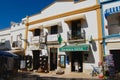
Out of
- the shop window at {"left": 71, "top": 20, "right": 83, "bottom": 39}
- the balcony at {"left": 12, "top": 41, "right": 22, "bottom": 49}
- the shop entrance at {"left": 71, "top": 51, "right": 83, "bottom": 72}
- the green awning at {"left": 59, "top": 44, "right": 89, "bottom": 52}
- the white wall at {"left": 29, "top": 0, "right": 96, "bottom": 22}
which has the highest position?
the white wall at {"left": 29, "top": 0, "right": 96, "bottom": 22}

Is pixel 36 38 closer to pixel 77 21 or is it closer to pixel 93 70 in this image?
pixel 77 21

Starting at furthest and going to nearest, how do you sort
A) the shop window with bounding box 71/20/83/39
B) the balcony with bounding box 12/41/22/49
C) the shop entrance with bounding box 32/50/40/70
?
1. the balcony with bounding box 12/41/22/49
2. the shop entrance with bounding box 32/50/40/70
3. the shop window with bounding box 71/20/83/39

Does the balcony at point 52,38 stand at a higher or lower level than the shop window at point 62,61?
higher

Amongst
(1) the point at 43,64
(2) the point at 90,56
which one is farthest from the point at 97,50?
(1) the point at 43,64

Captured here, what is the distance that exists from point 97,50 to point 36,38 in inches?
393

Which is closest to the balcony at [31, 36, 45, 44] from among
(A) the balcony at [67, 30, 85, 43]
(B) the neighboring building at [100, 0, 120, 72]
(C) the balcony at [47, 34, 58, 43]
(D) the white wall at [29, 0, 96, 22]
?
(C) the balcony at [47, 34, 58, 43]

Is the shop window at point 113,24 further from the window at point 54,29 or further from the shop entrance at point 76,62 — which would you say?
the window at point 54,29

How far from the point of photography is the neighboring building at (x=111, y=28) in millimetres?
17938

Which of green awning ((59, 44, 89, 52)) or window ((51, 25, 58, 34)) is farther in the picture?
window ((51, 25, 58, 34))

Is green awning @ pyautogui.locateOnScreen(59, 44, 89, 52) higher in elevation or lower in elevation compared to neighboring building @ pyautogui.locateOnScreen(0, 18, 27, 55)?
lower

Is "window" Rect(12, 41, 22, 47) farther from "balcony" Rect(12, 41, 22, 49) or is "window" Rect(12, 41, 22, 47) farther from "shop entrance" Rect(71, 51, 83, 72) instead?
"shop entrance" Rect(71, 51, 83, 72)

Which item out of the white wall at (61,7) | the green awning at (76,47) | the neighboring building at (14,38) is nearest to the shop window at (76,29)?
the green awning at (76,47)

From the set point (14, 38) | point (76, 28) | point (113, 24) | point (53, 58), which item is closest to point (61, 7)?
point (76, 28)

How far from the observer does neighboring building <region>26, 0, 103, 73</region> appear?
64.3ft
